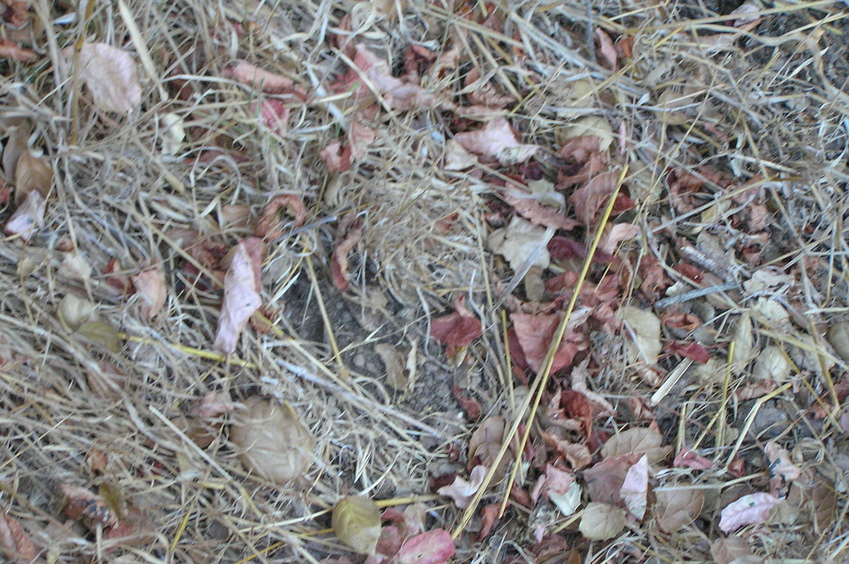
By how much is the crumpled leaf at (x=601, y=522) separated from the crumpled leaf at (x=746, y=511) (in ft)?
0.71

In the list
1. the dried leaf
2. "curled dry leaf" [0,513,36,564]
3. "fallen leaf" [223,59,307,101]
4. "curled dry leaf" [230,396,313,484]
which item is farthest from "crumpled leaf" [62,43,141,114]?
the dried leaf

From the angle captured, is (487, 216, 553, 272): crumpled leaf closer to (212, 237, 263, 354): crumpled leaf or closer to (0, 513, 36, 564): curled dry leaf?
(212, 237, 263, 354): crumpled leaf

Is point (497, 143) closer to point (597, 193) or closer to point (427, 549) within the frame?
point (597, 193)

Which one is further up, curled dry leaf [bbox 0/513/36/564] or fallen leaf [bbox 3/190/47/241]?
fallen leaf [bbox 3/190/47/241]

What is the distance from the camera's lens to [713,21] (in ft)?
5.04

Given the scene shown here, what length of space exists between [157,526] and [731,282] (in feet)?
4.21

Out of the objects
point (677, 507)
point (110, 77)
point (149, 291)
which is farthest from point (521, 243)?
point (110, 77)

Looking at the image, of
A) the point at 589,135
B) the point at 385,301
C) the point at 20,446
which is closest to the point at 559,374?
the point at 385,301

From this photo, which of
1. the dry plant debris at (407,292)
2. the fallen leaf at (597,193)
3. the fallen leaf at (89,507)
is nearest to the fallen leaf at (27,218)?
the dry plant debris at (407,292)

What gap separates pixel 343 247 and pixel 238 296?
0.23m

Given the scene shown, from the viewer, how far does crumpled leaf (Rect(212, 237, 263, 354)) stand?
48.3 inches

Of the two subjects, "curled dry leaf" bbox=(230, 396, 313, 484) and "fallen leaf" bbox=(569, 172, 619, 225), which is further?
"fallen leaf" bbox=(569, 172, 619, 225)

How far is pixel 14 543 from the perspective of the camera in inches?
43.0

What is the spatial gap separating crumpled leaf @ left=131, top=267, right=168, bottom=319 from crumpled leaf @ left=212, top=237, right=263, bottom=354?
12 cm
